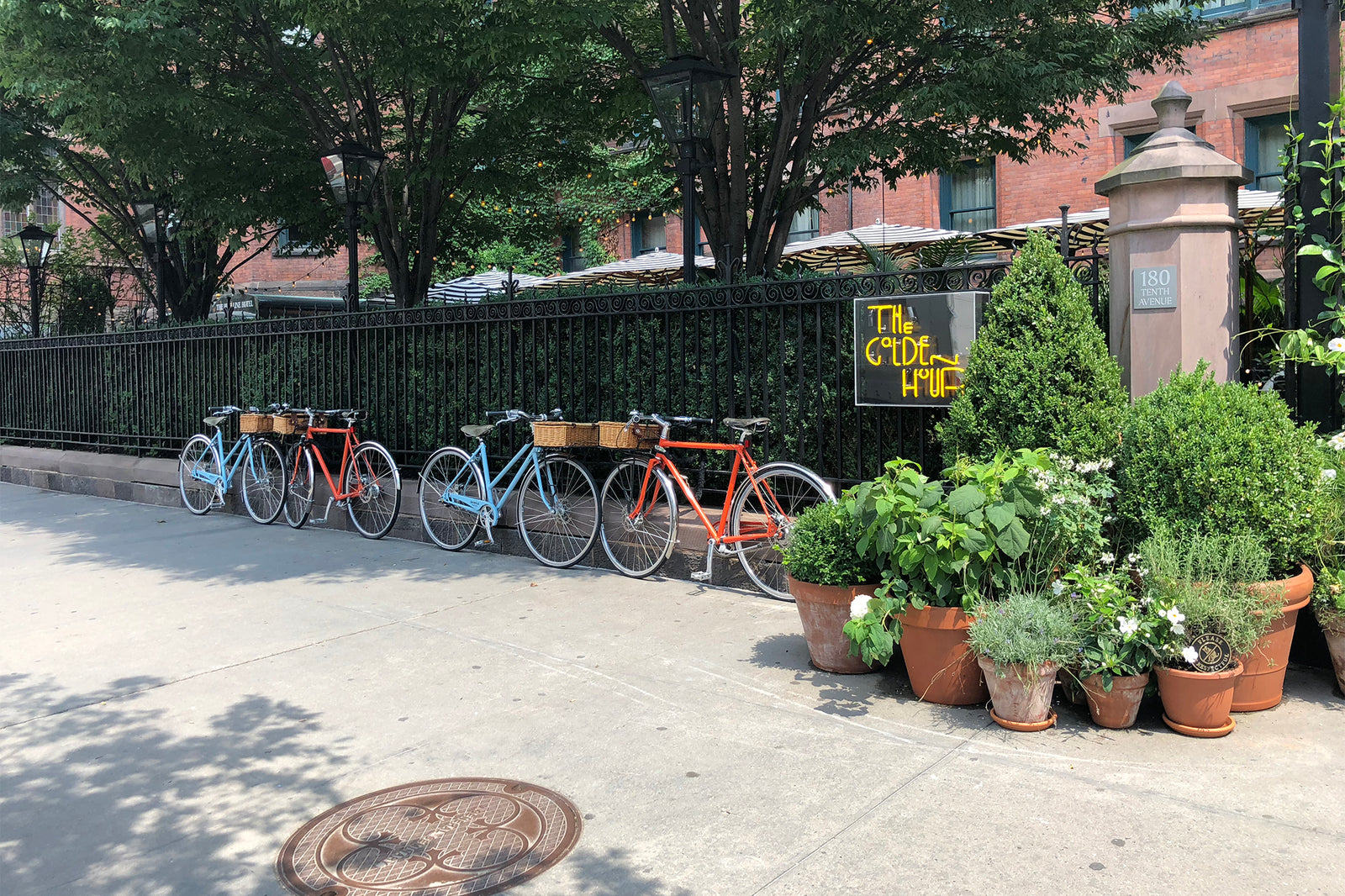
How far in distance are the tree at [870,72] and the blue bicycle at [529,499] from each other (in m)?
3.75

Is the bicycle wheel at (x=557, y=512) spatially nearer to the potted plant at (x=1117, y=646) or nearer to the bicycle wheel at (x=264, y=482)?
the bicycle wheel at (x=264, y=482)

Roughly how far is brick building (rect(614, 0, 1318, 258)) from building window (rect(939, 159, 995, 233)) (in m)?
0.02

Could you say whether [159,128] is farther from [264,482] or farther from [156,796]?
[156,796]

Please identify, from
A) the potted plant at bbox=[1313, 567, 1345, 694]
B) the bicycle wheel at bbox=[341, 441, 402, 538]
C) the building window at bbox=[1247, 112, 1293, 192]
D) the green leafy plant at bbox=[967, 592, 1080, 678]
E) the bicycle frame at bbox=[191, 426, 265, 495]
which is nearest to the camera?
the green leafy plant at bbox=[967, 592, 1080, 678]

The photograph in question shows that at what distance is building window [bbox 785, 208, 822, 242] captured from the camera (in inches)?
1008

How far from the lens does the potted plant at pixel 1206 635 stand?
4.35 m

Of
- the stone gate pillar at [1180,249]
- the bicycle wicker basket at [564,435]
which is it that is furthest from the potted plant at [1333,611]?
the bicycle wicker basket at [564,435]

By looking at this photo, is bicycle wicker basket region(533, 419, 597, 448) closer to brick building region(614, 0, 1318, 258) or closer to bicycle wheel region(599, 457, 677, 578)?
bicycle wheel region(599, 457, 677, 578)

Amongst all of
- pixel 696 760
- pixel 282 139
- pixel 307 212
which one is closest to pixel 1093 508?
pixel 696 760

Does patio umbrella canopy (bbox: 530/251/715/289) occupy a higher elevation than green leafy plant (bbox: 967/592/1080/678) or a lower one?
higher

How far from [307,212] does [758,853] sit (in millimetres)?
13413

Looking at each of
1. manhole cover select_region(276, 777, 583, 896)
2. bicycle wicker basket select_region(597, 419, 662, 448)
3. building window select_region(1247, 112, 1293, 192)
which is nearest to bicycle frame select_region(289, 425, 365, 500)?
bicycle wicker basket select_region(597, 419, 662, 448)

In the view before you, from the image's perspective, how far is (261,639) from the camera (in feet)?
20.9

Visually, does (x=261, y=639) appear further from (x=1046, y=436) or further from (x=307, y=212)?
(x=307, y=212)
